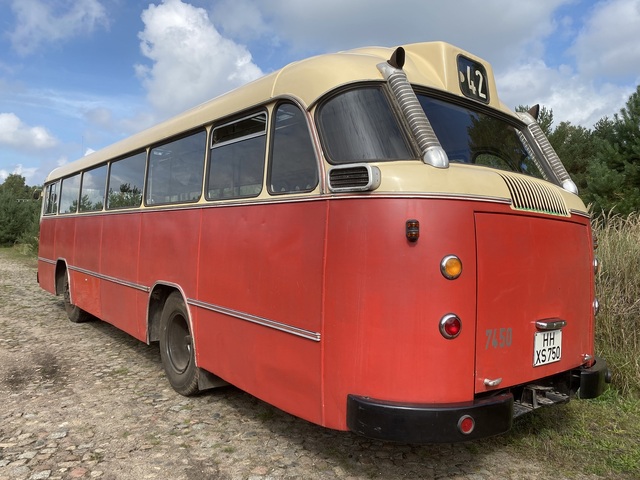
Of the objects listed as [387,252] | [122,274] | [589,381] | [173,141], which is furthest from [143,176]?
[589,381]

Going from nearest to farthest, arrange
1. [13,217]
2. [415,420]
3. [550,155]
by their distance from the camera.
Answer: [415,420] → [550,155] → [13,217]

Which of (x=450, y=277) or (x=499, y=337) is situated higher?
(x=450, y=277)

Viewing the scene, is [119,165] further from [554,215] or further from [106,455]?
[554,215]

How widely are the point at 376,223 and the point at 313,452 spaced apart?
6.06ft

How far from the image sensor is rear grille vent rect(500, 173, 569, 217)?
326 cm

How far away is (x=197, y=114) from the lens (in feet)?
15.8

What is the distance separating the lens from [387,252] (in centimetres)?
289

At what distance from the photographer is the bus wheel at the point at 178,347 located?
475 centimetres

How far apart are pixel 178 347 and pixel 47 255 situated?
228 inches

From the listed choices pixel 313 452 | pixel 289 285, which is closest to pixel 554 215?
pixel 289 285

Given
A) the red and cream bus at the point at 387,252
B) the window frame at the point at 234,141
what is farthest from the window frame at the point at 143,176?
the window frame at the point at 234,141

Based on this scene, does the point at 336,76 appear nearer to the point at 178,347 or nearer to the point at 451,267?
the point at 451,267

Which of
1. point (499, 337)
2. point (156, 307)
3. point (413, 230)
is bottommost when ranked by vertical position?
point (156, 307)

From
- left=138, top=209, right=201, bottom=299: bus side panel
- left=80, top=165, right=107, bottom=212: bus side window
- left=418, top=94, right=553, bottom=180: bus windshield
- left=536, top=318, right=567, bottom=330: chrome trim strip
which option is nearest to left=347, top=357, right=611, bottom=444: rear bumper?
left=536, top=318, right=567, bottom=330: chrome trim strip
